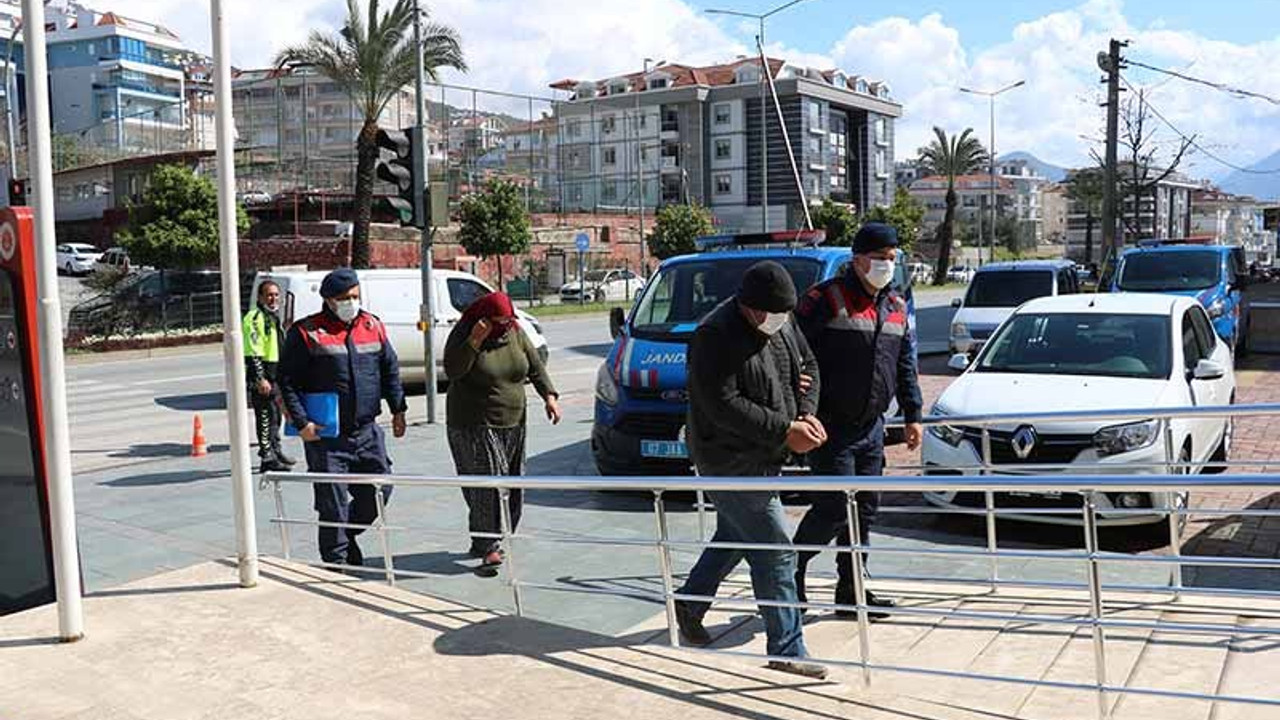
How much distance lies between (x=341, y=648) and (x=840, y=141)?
94.5 metres

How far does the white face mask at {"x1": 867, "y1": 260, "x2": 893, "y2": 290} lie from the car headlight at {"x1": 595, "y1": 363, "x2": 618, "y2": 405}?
367 cm

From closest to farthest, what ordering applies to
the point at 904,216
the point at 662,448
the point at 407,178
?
the point at 662,448
the point at 407,178
the point at 904,216

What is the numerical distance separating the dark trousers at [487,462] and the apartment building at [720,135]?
249 feet

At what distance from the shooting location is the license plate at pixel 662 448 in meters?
8.79

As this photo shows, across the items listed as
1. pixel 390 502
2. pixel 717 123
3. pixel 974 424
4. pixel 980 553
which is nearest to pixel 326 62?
pixel 390 502

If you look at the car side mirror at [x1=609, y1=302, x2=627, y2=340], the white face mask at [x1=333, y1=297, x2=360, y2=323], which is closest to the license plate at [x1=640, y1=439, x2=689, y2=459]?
the car side mirror at [x1=609, y1=302, x2=627, y2=340]

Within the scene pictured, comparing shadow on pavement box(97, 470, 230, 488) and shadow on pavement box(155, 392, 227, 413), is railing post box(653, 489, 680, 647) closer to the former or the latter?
shadow on pavement box(97, 470, 230, 488)

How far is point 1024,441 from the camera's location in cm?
746

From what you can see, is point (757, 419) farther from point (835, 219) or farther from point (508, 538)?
point (835, 219)

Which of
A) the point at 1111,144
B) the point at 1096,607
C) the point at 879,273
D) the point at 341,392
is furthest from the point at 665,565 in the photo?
the point at 1111,144

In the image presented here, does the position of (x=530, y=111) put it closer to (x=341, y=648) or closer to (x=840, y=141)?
(x=840, y=141)

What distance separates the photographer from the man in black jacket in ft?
15.5

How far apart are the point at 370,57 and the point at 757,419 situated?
1296 inches

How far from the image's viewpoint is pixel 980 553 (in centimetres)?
403
